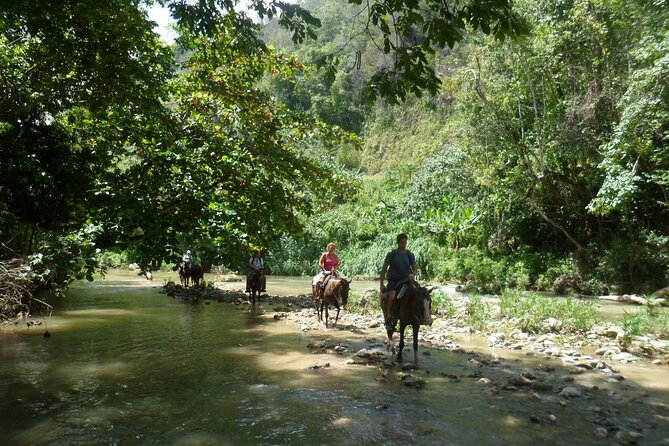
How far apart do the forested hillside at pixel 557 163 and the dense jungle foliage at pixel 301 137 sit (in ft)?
0.29

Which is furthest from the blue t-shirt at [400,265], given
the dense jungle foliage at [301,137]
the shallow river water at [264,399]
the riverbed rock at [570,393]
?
the riverbed rock at [570,393]

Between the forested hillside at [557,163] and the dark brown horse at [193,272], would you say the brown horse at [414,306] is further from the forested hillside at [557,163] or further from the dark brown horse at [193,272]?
the dark brown horse at [193,272]

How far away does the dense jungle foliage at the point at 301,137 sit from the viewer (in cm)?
662

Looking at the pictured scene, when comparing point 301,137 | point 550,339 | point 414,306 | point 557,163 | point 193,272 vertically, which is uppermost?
point 557,163

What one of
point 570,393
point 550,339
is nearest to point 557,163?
point 550,339

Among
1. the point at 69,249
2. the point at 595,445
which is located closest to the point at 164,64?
the point at 69,249

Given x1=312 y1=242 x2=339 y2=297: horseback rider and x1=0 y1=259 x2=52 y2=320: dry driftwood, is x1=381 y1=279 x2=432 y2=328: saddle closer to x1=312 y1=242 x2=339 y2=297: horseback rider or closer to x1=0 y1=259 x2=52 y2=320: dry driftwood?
x1=312 y1=242 x2=339 y2=297: horseback rider

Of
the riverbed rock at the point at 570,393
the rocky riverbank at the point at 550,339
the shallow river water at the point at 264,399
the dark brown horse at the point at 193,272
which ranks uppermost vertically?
the dark brown horse at the point at 193,272

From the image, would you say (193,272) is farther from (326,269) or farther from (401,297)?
(401,297)

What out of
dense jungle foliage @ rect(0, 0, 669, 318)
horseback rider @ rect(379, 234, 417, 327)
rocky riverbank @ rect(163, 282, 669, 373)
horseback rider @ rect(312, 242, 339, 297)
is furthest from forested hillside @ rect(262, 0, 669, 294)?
horseback rider @ rect(379, 234, 417, 327)

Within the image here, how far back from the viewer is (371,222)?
106 feet

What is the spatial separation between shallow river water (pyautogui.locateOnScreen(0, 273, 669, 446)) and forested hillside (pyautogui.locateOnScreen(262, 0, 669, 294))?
4981 mm

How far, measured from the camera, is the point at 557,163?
19.7 metres

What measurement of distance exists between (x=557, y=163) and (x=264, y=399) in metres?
17.7
